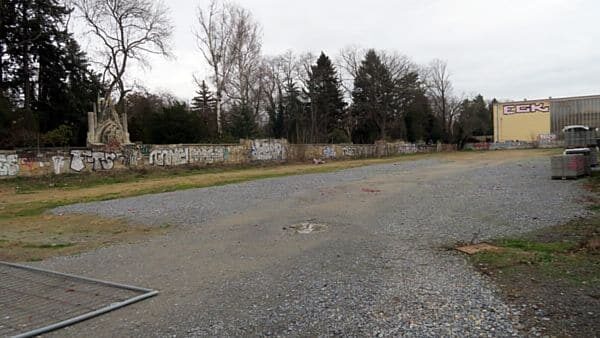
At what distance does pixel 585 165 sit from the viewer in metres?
18.4

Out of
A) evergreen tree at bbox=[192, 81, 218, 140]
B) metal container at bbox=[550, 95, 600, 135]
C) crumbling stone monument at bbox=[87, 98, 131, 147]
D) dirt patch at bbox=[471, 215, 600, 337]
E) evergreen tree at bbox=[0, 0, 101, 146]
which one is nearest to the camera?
dirt patch at bbox=[471, 215, 600, 337]

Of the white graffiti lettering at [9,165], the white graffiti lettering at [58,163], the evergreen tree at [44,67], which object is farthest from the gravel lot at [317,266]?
the evergreen tree at [44,67]

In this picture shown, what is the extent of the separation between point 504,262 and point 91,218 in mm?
10323

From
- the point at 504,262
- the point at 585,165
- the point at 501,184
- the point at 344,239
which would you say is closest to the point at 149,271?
the point at 344,239

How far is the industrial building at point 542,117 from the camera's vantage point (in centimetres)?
6550

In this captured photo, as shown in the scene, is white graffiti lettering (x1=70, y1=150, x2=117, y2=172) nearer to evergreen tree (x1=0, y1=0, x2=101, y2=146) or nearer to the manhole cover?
evergreen tree (x1=0, y1=0, x2=101, y2=146)

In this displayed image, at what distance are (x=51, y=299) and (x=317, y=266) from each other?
350cm

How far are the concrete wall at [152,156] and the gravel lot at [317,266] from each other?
10817 millimetres

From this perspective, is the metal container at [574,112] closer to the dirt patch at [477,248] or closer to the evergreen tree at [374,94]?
the evergreen tree at [374,94]

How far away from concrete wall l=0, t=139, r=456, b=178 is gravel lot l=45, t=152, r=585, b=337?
10817mm

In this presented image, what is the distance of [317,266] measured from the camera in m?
6.37

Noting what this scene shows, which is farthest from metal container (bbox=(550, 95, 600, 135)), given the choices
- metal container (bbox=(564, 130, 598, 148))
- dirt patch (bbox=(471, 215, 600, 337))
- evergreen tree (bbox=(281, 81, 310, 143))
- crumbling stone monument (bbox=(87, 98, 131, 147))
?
dirt patch (bbox=(471, 215, 600, 337))

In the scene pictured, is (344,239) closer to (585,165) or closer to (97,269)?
(97,269)

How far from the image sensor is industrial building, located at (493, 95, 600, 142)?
65500mm
